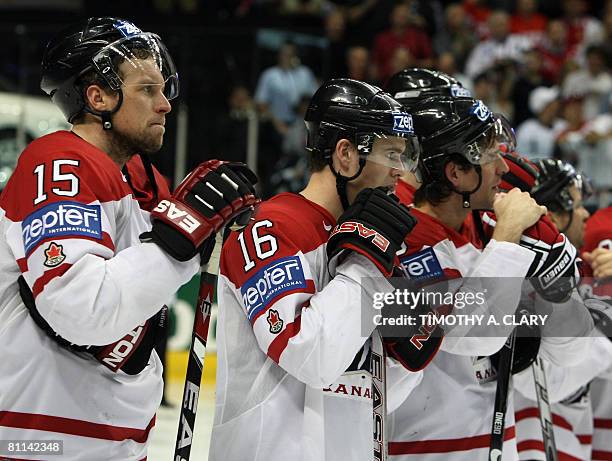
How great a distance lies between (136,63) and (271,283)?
0.58m

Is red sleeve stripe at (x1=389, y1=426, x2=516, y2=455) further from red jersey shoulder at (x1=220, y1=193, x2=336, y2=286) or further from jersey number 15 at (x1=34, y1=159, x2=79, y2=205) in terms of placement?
jersey number 15 at (x1=34, y1=159, x2=79, y2=205)

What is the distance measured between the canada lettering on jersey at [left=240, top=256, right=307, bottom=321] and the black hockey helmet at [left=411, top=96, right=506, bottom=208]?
0.68 meters

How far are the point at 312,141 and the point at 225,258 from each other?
350 millimetres

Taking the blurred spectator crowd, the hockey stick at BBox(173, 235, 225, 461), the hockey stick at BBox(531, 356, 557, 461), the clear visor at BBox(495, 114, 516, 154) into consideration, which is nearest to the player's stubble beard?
the hockey stick at BBox(173, 235, 225, 461)

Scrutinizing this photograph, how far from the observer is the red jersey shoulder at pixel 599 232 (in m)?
3.35

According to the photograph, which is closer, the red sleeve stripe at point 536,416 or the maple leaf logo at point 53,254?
the maple leaf logo at point 53,254

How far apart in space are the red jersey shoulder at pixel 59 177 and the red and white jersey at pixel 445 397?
2.69ft

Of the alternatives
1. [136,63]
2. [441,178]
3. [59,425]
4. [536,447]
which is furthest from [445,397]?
[136,63]

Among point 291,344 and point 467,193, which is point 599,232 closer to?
point 467,193

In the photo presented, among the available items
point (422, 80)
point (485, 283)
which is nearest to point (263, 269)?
point (485, 283)

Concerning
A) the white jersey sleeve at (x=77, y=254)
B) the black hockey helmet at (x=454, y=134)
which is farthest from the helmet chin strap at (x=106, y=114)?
the black hockey helmet at (x=454, y=134)

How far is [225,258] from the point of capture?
2.40 m

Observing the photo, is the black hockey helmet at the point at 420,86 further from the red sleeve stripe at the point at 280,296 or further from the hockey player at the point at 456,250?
the red sleeve stripe at the point at 280,296

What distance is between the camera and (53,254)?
200 cm
